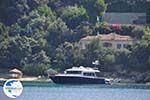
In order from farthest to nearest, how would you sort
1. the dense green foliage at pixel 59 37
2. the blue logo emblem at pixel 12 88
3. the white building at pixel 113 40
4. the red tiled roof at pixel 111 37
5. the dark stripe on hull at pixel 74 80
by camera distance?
the red tiled roof at pixel 111 37
the white building at pixel 113 40
the dense green foliage at pixel 59 37
the dark stripe on hull at pixel 74 80
the blue logo emblem at pixel 12 88

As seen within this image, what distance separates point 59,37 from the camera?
74.4m

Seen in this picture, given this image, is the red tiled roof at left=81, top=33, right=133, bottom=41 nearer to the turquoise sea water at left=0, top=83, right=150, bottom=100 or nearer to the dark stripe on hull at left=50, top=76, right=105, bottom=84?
the dark stripe on hull at left=50, top=76, right=105, bottom=84

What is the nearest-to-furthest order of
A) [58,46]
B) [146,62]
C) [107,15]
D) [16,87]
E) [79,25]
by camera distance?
[16,87] → [146,62] → [58,46] → [79,25] → [107,15]

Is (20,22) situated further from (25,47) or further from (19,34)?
(25,47)

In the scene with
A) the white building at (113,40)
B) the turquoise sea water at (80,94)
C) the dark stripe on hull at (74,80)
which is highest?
the white building at (113,40)

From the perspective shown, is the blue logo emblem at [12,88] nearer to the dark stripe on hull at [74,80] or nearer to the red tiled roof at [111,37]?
the dark stripe on hull at [74,80]

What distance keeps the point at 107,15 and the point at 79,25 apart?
7349 millimetres

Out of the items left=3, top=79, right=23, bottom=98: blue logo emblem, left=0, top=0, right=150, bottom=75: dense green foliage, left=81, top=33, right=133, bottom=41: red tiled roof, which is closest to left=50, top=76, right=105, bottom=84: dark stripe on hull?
left=0, top=0, right=150, bottom=75: dense green foliage

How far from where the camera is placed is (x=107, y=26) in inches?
3066

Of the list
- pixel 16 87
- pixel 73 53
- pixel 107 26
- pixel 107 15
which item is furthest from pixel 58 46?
pixel 16 87

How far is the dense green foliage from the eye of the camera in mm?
67438

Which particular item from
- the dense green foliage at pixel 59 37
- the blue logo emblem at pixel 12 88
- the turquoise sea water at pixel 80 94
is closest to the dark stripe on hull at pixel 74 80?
the dense green foliage at pixel 59 37

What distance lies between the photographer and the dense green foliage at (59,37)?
67438mm

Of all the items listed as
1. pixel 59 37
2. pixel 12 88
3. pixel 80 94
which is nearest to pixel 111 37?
pixel 59 37
